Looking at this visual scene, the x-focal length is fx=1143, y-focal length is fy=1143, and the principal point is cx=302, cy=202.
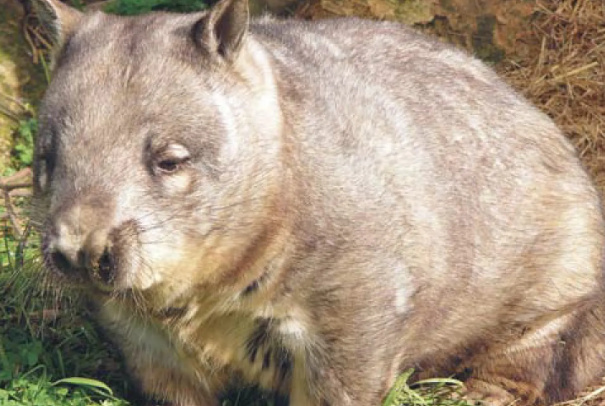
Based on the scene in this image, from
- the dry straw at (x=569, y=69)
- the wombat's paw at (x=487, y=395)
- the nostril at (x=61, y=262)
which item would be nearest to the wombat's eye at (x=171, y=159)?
the nostril at (x=61, y=262)

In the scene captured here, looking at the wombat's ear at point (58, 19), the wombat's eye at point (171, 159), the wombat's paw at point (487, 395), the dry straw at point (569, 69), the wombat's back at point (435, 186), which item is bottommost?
the wombat's paw at point (487, 395)

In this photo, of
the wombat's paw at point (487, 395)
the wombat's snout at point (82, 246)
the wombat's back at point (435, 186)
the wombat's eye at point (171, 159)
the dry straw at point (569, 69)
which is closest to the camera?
the wombat's snout at point (82, 246)

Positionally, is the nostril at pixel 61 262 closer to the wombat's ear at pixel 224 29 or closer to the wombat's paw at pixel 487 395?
the wombat's ear at pixel 224 29

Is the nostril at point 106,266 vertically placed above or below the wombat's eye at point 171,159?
below

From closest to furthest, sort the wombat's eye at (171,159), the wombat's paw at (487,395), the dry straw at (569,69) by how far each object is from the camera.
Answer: the wombat's eye at (171,159)
the wombat's paw at (487,395)
the dry straw at (569,69)

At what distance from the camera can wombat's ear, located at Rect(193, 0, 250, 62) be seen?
11.8 ft

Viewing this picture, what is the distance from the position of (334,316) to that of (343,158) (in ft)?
1.79

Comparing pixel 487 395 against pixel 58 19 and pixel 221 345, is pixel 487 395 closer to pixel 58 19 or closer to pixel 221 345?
pixel 221 345

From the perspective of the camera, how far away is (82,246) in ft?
11.0

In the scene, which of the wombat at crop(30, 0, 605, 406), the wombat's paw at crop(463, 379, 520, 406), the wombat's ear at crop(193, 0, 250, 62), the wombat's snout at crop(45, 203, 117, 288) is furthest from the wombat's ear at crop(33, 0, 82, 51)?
Result: the wombat's paw at crop(463, 379, 520, 406)

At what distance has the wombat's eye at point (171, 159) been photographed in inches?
138

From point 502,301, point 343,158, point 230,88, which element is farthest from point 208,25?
point 502,301

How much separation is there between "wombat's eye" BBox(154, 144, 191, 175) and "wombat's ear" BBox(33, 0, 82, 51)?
700mm

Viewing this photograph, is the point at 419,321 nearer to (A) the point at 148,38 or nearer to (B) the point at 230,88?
(B) the point at 230,88
